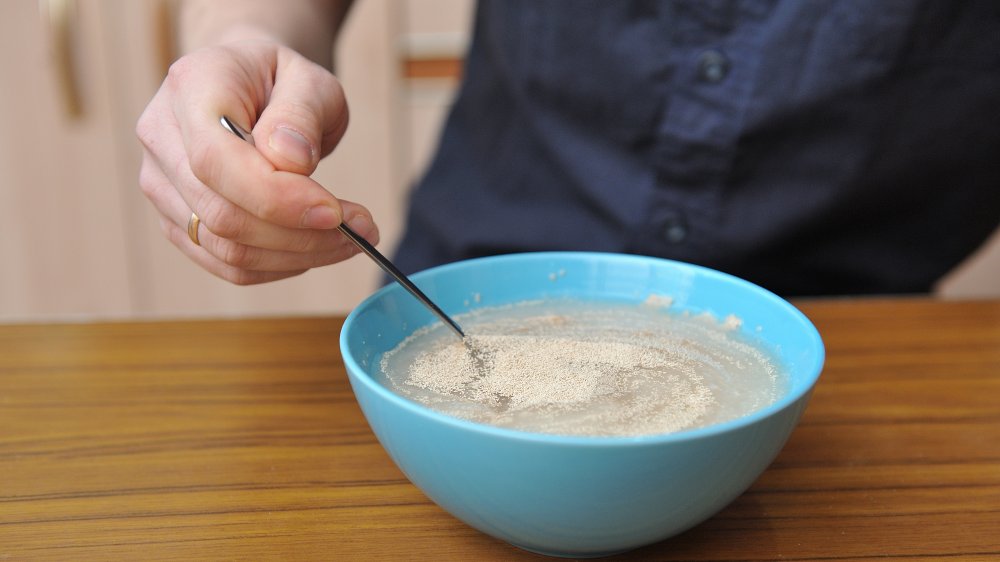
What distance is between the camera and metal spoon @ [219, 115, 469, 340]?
59 cm

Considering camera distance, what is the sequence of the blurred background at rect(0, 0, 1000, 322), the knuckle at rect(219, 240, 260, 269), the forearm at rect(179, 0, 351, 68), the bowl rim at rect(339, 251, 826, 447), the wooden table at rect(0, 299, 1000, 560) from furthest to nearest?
the blurred background at rect(0, 0, 1000, 322) < the forearm at rect(179, 0, 351, 68) < the knuckle at rect(219, 240, 260, 269) < the wooden table at rect(0, 299, 1000, 560) < the bowl rim at rect(339, 251, 826, 447)

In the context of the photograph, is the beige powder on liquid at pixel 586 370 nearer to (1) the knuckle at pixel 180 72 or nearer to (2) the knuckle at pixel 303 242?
(2) the knuckle at pixel 303 242

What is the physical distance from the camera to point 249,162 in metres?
0.56

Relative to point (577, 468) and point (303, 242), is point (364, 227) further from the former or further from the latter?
point (577, 468)

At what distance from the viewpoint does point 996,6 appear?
931 mm

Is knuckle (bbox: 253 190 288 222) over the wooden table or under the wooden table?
over

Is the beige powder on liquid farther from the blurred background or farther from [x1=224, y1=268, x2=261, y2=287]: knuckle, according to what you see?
the blurred background

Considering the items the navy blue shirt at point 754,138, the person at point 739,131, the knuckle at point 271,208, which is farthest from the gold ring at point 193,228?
the navy blue shirt at point 754,138

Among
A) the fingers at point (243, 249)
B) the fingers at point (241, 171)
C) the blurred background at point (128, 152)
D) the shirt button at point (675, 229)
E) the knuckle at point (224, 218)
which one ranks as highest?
the fingers at point (241, 171)

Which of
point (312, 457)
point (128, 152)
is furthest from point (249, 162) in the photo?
point (128, 152)

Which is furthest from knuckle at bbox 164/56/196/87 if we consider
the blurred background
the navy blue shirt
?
the blurred background

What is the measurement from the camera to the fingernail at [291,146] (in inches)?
22.2

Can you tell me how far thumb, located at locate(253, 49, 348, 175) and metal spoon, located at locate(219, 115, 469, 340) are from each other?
0.04 ft

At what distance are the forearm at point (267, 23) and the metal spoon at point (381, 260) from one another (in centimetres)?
27
